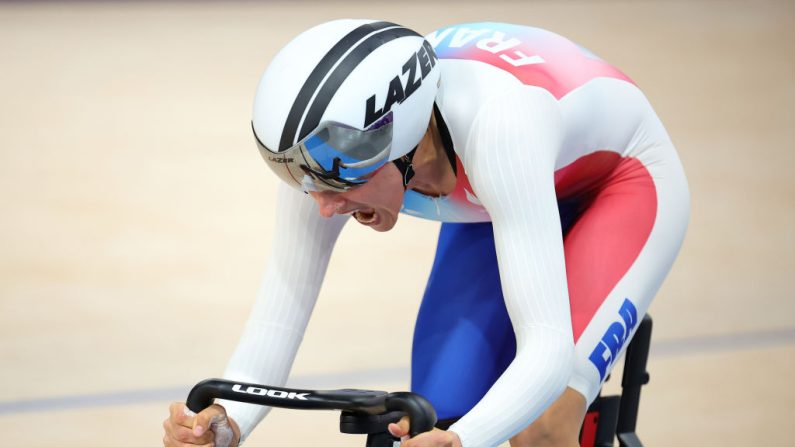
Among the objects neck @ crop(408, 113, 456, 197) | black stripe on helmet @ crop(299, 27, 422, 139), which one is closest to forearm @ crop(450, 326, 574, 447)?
neck @ crop(408, 113, 456, 197)

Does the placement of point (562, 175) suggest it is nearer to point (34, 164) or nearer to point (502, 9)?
point (34, 164)

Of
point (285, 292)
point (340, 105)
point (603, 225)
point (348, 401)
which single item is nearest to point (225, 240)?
point (285, 292)

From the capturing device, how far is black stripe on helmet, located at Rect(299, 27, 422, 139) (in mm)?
2359

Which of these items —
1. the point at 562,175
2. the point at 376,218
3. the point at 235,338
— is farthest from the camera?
the point at 235,338

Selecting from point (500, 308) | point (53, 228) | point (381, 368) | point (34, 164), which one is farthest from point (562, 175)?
point (34, 164)

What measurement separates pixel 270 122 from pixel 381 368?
7.58 feet

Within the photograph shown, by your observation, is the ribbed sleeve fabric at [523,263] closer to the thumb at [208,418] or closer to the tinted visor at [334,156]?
the tinted visor at [334,156]

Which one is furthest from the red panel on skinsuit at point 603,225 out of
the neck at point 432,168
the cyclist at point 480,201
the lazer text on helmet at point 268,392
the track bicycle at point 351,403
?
the lazer text on helmet at point 268,392

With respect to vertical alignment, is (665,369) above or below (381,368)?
below

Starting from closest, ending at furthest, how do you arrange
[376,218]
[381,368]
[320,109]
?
[320,109] < [376,218] < [381,368]

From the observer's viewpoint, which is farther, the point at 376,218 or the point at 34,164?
the point at 34,164

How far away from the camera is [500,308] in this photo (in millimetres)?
3000

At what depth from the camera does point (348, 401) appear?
7.45ft

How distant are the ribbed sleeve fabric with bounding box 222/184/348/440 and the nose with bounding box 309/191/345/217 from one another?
288 mm
